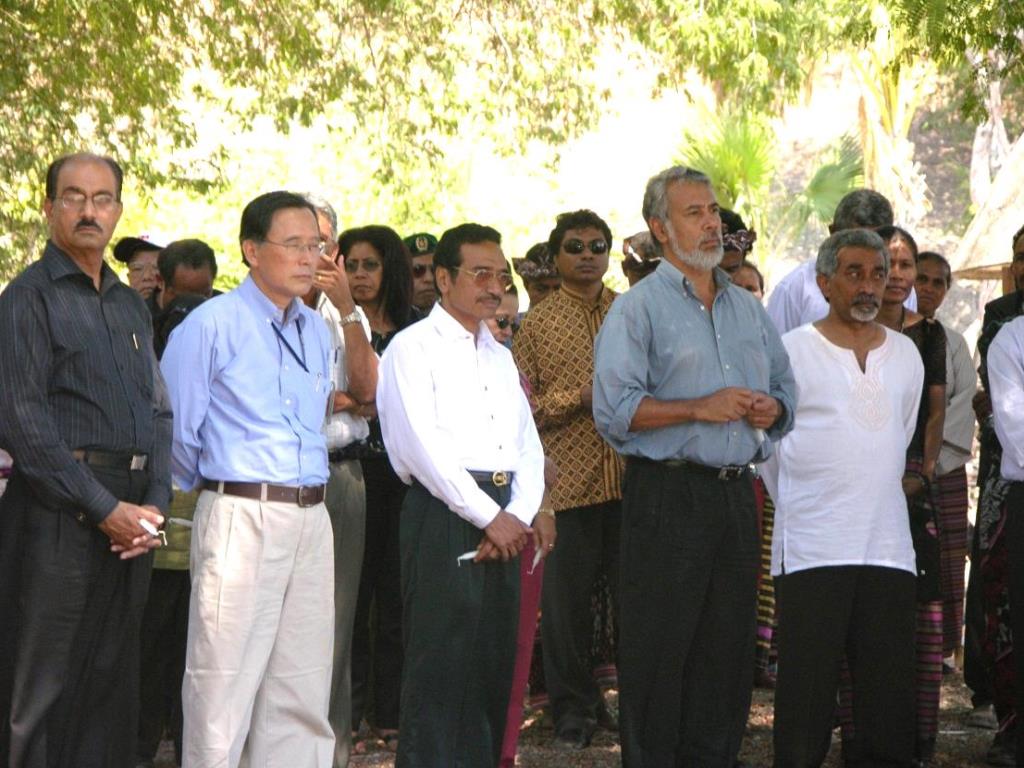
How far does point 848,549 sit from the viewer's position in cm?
680

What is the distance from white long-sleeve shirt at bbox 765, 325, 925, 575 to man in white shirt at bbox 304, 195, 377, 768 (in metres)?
1.73

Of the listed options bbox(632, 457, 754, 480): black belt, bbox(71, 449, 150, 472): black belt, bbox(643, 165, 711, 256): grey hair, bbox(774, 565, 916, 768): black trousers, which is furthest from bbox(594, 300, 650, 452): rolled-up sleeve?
bbox(71, 449, 150, 472): black belt

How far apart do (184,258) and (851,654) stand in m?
3.62

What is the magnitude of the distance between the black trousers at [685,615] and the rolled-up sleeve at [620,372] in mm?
217

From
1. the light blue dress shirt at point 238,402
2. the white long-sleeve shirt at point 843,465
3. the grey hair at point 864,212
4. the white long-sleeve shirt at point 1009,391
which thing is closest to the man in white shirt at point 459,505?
the light blue dress shirt at point 238,402

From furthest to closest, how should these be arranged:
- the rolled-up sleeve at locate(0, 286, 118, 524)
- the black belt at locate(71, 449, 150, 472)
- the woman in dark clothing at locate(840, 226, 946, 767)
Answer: the woman in dark clothing at locate(840, 226, 946, 767) < the black belt at locate(71, 449, 150, 472) < the rolled-up sleeve at locate(0, 286, 118, 524)

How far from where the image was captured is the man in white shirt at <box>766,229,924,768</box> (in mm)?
6840

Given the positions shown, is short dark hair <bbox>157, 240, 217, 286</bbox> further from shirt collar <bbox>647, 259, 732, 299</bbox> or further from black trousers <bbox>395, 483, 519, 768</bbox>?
shirt collar <bbox>647, 259, 732, 299</bbox>

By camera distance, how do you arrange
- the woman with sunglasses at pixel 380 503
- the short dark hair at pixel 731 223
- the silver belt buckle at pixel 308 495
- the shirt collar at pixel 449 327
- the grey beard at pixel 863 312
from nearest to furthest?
the silver belt buckle at pixel 308 495
the shirt collar at pixel 449 327
the grey beard at pixel 863 312
the woman with sunglasses at pixel 380 503
the short dark hair at pixel 731 223

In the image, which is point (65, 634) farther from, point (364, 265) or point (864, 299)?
point (864, 299)

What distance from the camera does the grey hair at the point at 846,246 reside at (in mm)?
7008

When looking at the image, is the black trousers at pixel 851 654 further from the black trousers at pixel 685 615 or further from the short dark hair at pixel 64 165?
the short dark hair at pixel 64 165

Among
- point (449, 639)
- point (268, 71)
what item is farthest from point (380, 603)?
point (268, 71)

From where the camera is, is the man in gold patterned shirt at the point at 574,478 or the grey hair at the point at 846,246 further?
the man in gold patterned shirt at the point at 574,478
